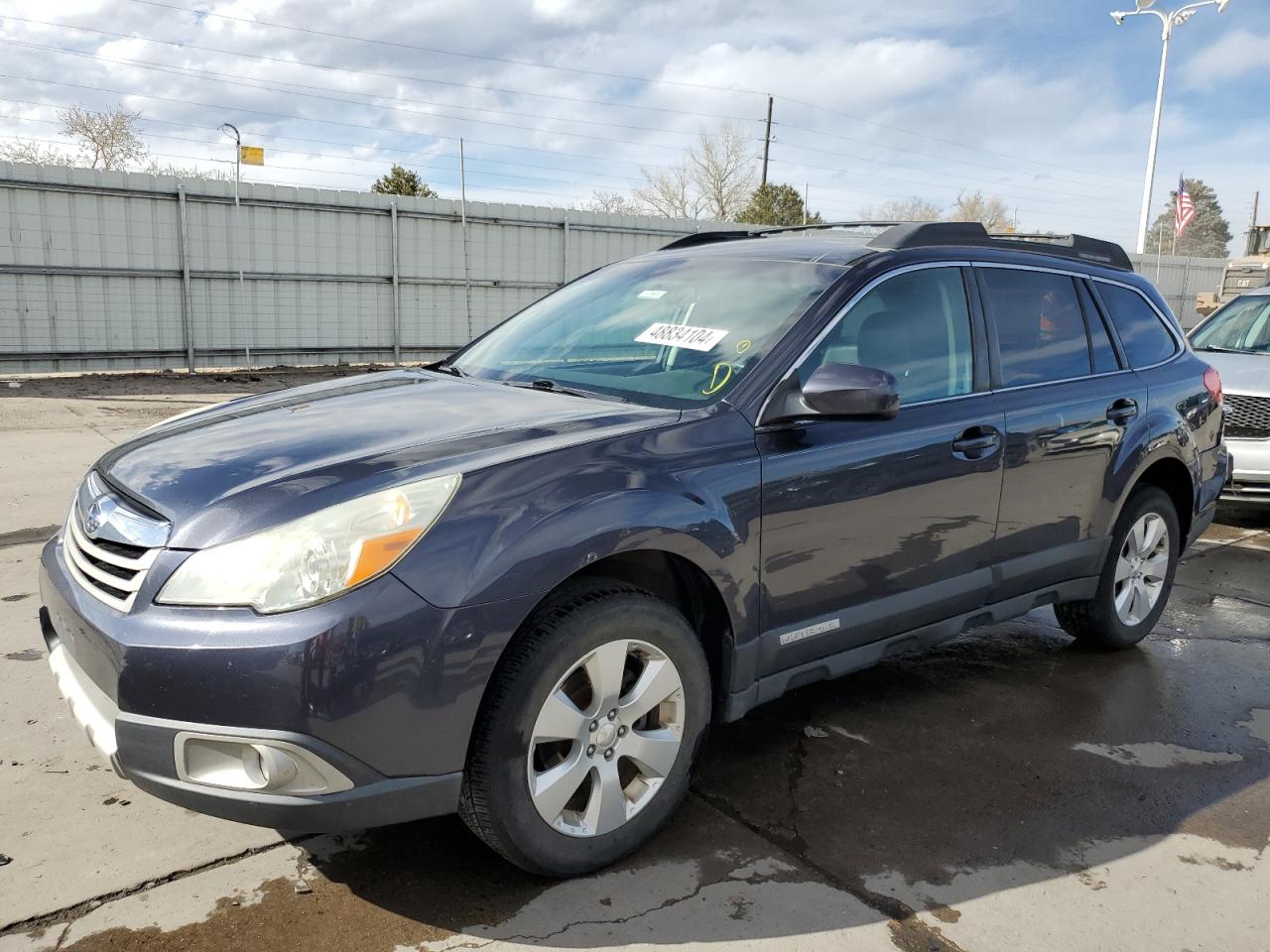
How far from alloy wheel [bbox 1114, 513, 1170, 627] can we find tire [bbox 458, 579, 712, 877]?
2533 mm

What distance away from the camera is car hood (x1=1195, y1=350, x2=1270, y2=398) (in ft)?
23.8

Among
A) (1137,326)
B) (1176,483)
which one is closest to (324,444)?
(1137,326)

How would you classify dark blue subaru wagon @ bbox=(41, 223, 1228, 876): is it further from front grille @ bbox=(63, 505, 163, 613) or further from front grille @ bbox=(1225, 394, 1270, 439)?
front grille @ bbox=(1225, 394, 1270, 439)

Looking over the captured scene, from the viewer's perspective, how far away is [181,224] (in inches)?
565

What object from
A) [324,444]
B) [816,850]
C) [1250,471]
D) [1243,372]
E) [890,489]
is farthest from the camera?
[1243,372]

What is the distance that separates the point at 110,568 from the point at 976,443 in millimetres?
2709

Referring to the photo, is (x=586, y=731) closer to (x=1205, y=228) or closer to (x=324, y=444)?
(x=324, y=444)

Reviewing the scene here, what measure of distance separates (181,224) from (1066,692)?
13.7 m

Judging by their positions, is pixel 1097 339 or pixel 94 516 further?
pixel 1097 339

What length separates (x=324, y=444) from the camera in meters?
2.73

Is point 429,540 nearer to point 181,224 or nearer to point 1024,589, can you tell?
point 1024,589

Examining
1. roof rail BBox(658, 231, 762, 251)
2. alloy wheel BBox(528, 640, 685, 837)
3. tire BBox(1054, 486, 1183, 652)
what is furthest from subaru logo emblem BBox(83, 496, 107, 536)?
tire BBox(1054, 486, 1183, 652)

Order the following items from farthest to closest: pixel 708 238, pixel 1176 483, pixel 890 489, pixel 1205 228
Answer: pixel 1205 228
pixel 1176 483
pixel 708 238
pixel 890 489

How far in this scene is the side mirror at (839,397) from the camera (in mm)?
2951
